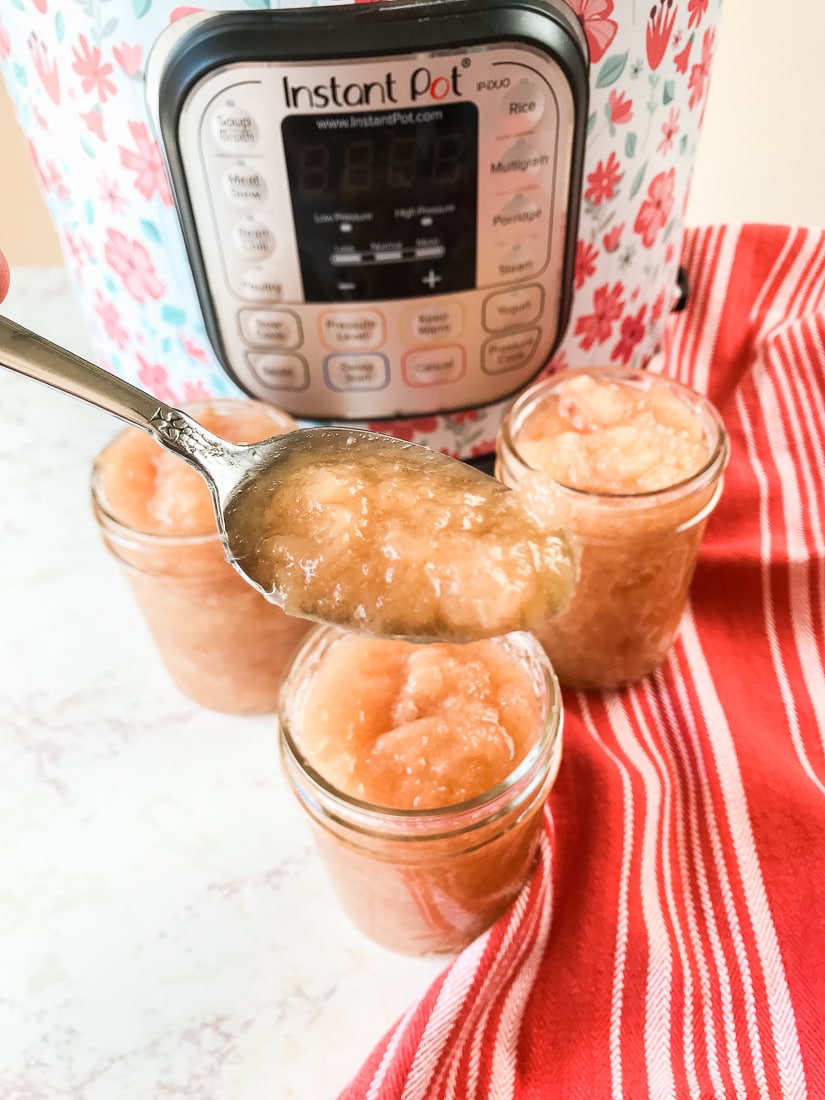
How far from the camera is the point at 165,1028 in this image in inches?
19.7

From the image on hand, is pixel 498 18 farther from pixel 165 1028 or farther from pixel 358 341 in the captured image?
pixel 165 1028

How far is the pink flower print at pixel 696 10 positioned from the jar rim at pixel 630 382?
0.21 meters

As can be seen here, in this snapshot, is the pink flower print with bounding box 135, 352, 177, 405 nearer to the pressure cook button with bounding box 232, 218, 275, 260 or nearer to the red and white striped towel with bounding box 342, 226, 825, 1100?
the pressure cook button with bounding box 232, 218, 275, 260

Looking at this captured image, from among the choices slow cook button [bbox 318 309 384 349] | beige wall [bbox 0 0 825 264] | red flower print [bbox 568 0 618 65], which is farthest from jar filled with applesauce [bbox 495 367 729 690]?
beige wall [bbox 0 0 825 264]

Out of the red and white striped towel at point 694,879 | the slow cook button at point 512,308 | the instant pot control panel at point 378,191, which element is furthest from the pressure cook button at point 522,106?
the red and white striped towel at point 694,879

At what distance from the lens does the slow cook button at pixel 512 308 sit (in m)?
0.59

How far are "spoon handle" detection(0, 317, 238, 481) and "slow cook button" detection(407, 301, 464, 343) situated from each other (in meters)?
0.16

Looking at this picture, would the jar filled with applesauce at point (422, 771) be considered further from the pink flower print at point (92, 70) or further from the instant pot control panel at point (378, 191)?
the pink flower print at point (92, 70)

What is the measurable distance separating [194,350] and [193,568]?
0.16m

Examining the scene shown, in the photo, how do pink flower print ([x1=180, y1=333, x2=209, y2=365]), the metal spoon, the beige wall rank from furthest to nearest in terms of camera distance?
the beige wall
pink flower print ([x1=180, y1=333, x2=209, y2=365])
the metal spoon

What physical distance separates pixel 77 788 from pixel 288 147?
0.43 metres

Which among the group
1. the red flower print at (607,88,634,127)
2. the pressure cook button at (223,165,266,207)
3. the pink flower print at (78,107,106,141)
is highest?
the pink flower print at (78,107,106,141)

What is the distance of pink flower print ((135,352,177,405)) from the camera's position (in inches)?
26.2

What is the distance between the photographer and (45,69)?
509mm
